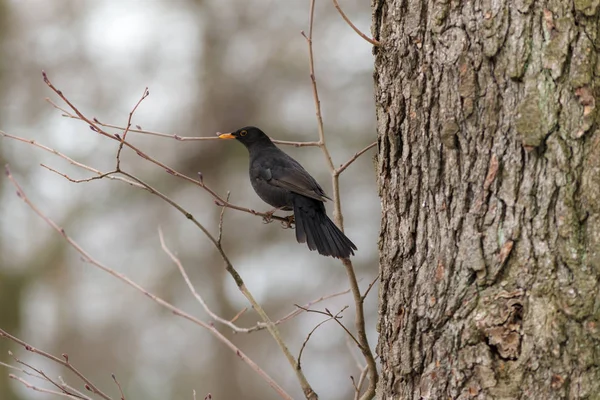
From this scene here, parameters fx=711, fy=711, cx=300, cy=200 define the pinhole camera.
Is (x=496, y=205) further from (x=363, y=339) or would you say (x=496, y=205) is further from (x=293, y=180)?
(x=293, y=180)

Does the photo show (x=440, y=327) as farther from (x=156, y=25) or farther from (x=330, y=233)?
(x=156, y=25)

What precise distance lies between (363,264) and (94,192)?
12.7 ft

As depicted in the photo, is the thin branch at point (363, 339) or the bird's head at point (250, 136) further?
the bird's head at point (250, 136)

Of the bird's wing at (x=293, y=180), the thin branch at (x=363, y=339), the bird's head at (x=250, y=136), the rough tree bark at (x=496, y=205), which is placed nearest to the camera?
the rough tree bark at (x=496, y=205)

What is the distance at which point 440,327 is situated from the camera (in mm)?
2016

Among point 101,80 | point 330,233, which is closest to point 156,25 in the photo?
point 101,80

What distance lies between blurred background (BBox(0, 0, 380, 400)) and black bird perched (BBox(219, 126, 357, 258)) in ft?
13.5

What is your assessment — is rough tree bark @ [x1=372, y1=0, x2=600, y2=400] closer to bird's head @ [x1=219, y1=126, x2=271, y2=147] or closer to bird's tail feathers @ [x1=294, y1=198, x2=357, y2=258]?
bird's tail feathers @ [x1=294, y1=198, x2=357, y2=258]

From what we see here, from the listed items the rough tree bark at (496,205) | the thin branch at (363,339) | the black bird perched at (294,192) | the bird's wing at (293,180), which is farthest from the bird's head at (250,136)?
the rough tree bark at (496,205)

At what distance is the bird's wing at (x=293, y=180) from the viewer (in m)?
4.34

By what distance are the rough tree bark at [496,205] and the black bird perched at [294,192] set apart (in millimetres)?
1369

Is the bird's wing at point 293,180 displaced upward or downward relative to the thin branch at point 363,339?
upward

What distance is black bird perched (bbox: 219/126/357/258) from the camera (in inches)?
144

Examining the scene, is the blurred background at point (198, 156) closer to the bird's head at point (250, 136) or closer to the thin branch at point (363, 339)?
the bird's head at point (250, 136)
